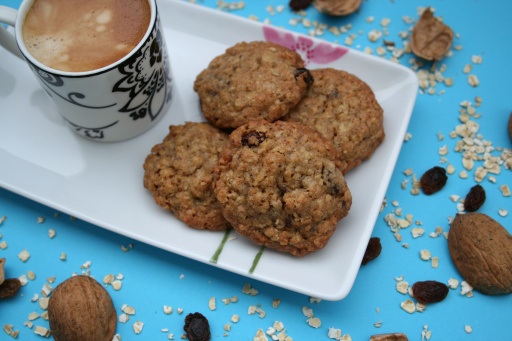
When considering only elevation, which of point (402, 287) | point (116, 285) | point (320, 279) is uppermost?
point (320, 279)

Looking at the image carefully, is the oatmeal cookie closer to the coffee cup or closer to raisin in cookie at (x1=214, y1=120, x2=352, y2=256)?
raisin in cookie at (x1=214, y1=120, x2=352, y2=256)

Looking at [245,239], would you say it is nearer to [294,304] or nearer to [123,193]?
[294,304]

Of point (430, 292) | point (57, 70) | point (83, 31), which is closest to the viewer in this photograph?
point (57, 70)

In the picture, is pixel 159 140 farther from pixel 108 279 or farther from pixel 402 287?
pixel 402 287

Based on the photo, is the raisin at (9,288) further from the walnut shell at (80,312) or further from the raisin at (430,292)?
the raisin at (430,292)

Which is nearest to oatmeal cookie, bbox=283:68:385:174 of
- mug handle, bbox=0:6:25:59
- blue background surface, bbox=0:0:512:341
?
blue background surface, bbox=0:0:512:341

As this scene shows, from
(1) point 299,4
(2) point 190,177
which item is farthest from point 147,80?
(1) point 299,4
